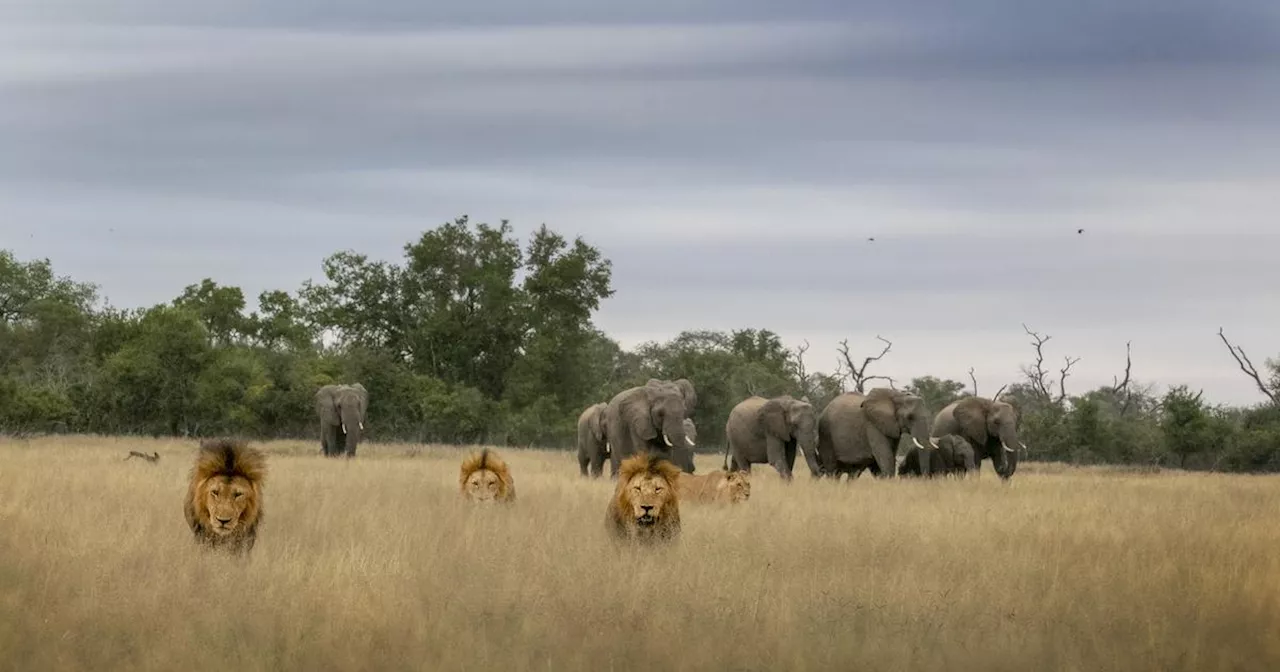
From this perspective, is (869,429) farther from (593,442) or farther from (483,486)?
(483,486)

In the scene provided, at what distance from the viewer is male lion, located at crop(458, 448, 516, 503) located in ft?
59.2

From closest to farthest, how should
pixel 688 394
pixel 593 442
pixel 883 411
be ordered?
pixel 883 411 < pixel 688 394 < pixel 593 442

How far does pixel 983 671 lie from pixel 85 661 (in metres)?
5.72

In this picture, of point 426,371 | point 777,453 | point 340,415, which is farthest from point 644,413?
point 426,371

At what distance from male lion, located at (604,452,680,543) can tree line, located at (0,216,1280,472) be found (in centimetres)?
3032

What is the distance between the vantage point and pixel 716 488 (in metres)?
19.3

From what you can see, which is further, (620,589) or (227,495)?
(227,495)

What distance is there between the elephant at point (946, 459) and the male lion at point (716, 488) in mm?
9513

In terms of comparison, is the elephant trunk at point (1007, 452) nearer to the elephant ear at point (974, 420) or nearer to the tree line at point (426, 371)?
the elephant ear at point (974, 420)

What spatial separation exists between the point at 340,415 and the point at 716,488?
1799cm

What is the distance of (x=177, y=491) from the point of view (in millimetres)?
18797

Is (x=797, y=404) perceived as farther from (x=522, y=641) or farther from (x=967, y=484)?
(x=522, y=641)

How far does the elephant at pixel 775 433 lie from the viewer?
28.5 m

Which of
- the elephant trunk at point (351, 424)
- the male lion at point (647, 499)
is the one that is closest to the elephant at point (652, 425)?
the elephant trunk at point (351, 424)
